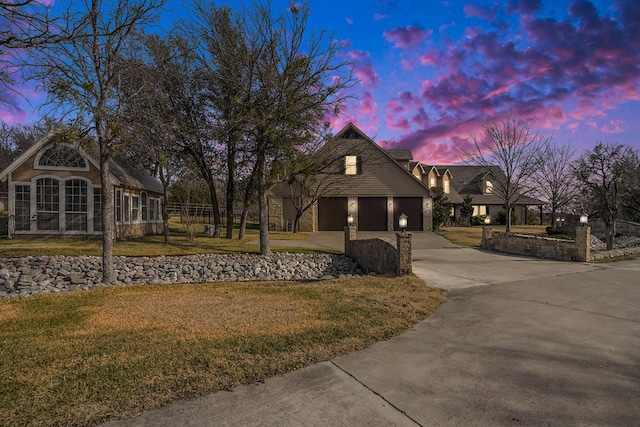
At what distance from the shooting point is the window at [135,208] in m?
20.5

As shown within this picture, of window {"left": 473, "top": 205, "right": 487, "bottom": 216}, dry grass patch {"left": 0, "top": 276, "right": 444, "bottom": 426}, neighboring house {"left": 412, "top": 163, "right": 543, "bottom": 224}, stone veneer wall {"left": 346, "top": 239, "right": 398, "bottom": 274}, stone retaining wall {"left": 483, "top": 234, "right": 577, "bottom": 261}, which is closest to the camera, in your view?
dry grass patch {"left": 0, "top": 276, "right": 444, "bottom": 426}

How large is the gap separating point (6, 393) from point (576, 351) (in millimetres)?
6181

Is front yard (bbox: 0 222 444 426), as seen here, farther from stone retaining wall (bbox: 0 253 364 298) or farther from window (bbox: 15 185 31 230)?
window (bbox: 15 185 31 230)

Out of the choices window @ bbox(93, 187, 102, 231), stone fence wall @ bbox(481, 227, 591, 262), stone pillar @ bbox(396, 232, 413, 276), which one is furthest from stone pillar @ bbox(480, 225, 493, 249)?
window @ bbox(93, 187, 102, 231)

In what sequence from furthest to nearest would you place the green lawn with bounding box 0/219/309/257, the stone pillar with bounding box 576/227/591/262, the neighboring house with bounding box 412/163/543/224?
the neighboring house with bounding box 412/163/543/224 < the green lawn with bounding box 0/219/309/257 < the stone pillar with bounding box 576/227/591/262

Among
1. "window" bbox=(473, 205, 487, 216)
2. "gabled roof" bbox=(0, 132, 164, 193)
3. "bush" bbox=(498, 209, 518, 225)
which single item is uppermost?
"gabled roof" bbox=(0, 132, 164, 193)

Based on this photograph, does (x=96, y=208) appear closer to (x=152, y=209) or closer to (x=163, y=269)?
(x=152, y=209)

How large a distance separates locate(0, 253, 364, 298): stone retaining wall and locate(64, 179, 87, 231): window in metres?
4.81

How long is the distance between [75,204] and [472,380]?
Result: 19.0 metres

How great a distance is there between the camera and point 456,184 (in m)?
42.9

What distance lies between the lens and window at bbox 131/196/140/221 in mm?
20547

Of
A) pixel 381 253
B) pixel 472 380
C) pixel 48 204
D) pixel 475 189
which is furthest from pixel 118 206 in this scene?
pixel 475 189

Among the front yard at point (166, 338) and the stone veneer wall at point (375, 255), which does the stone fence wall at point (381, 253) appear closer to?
the stone veneer wall at point (375, 255)

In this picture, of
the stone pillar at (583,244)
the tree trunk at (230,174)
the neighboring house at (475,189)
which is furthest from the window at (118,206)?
the neighboring house at (475,189)
